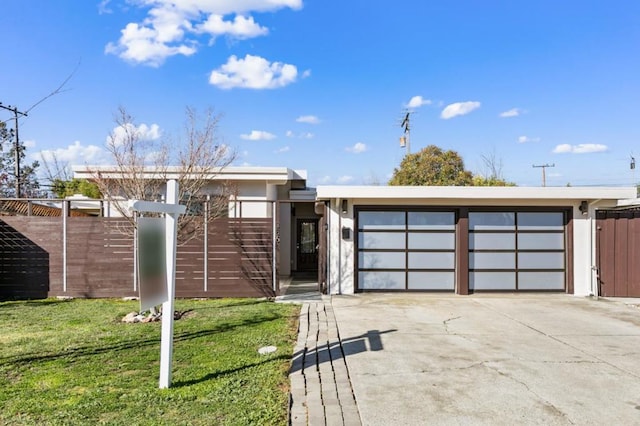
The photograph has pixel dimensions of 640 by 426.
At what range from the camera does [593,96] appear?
613 inches

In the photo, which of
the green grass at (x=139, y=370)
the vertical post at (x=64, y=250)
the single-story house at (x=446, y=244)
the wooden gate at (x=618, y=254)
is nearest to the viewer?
the green grass at (x=139, y=370)

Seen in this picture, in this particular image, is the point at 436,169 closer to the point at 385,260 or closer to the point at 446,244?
the point at 446,244

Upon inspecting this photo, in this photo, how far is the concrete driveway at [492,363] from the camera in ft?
12.2

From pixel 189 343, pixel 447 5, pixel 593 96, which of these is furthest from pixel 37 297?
pixel 593 96

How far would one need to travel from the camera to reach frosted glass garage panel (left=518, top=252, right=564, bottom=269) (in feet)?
35.4

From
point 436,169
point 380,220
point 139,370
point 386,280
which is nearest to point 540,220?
point 380,220

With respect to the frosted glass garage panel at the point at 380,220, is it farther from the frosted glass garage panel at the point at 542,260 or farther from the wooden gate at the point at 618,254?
the wooden gate at the point at 618,254

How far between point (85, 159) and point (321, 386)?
31.9 ft

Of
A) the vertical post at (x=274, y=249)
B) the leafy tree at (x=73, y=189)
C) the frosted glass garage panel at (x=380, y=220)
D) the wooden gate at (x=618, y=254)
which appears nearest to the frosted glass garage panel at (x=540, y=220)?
the wooden gate at (x=618, y=254)

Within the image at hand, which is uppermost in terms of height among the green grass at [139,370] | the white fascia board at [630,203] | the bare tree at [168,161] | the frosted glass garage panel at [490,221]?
the bare tree at [168,161]

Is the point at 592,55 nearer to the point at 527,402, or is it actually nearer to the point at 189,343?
the point at 527,402

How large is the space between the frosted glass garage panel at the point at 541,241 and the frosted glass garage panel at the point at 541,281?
681 millimetres

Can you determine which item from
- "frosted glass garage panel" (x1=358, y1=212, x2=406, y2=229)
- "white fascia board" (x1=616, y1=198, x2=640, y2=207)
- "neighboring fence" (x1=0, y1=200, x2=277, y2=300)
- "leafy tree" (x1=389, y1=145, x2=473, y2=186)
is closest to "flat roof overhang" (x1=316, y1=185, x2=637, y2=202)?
"frosted glass garage panel" (x1=358, y1=212, x2=406, y2=229)

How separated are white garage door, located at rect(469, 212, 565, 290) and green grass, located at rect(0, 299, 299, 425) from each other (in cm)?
572
